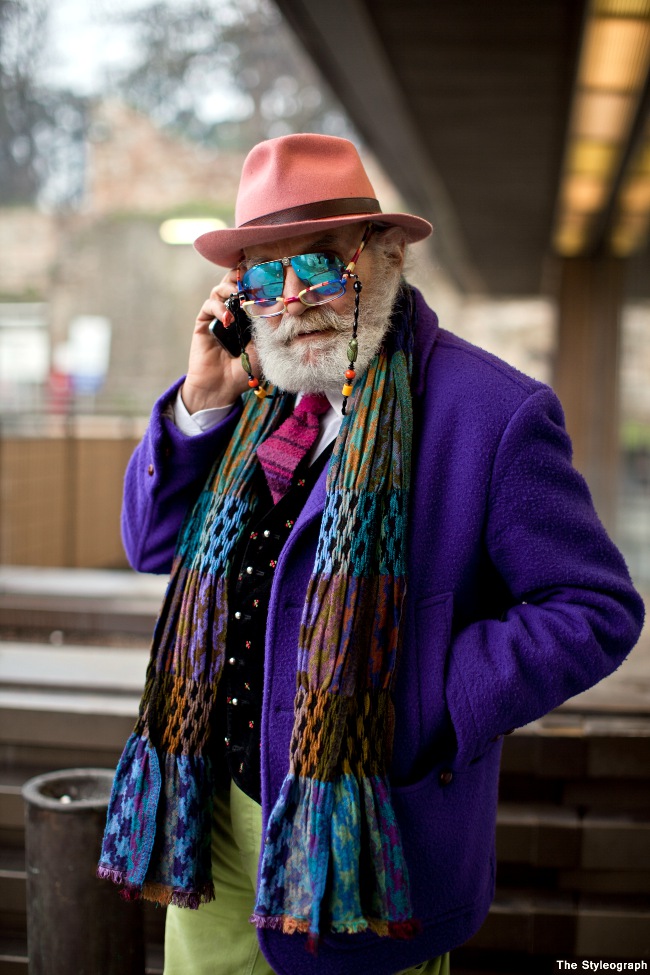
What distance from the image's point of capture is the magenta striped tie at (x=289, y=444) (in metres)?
1.77

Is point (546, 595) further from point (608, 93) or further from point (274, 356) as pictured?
point (608, 93)

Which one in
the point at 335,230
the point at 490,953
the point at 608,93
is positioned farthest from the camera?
the point at 608,93

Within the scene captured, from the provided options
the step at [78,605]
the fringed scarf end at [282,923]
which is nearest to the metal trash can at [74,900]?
the fringed scarf end at [282,923]

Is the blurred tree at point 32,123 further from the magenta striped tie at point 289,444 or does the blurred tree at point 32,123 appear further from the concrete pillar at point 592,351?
the concrete pillar at point 592,351

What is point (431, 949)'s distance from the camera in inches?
63.3

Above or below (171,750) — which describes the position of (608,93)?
above

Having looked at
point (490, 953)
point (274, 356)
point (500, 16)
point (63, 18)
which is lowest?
point (490, 953)

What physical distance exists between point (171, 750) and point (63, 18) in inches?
279

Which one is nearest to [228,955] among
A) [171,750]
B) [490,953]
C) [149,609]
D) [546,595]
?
[171,750]

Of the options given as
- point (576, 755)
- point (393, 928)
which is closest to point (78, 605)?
point (576, 755)

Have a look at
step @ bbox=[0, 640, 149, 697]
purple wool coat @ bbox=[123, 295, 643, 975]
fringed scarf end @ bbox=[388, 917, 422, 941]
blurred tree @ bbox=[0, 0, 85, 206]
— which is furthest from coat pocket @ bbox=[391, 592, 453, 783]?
blurred tree @ bbox=[0, 0, 85, 206]

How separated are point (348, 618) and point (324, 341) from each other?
0.50m

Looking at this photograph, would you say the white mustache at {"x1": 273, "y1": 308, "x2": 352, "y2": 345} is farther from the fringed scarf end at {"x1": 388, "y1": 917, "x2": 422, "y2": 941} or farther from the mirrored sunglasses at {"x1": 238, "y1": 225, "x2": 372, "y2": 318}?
the fringed scarf end at {"x1": 388, "y1": 917, "x2": 422, "y2": 941}

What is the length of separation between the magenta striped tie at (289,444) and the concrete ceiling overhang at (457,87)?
3.81 m
